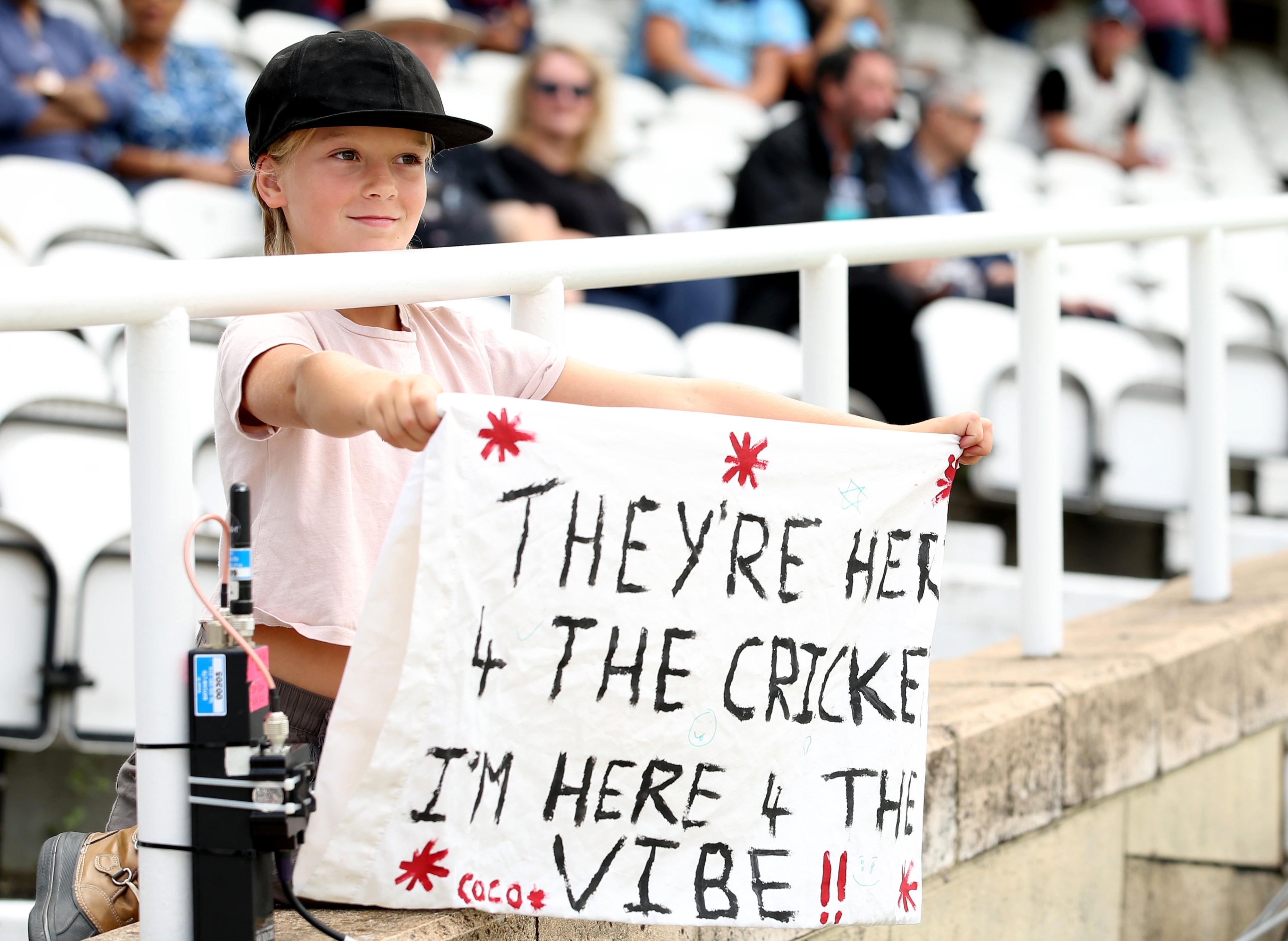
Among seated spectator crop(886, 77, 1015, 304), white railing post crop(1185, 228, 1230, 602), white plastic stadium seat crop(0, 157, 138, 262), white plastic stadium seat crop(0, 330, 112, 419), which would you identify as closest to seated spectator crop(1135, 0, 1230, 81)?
seated spectator crop(886, 77, 1015, 304)

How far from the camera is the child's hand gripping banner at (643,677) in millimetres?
1324

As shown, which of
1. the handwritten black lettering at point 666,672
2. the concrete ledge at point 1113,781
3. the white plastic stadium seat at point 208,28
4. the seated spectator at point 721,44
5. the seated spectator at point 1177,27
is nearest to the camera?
the handwritten black lettering at point 666,672

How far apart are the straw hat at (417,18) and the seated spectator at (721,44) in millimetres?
1849

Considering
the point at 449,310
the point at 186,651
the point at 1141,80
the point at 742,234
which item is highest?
the point at 1141,80

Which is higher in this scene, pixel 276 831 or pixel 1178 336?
pixel 1178 336

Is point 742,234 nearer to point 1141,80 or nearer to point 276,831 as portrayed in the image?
point 276,831

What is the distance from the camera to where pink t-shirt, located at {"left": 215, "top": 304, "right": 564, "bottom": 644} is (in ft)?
4.60

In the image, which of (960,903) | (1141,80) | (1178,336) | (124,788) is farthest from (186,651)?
(1141,80)

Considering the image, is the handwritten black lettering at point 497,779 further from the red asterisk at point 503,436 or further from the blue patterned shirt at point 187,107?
the blue patterned shirt at point 187,107

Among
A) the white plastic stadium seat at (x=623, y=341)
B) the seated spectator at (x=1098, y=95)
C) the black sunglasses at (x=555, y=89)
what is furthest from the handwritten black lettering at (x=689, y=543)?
the seated spectator at (x=1098, y=95)

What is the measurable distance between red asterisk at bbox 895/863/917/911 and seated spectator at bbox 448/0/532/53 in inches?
225

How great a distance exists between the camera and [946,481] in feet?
5.57

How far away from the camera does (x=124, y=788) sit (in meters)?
1.49

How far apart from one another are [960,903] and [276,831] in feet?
4.40
